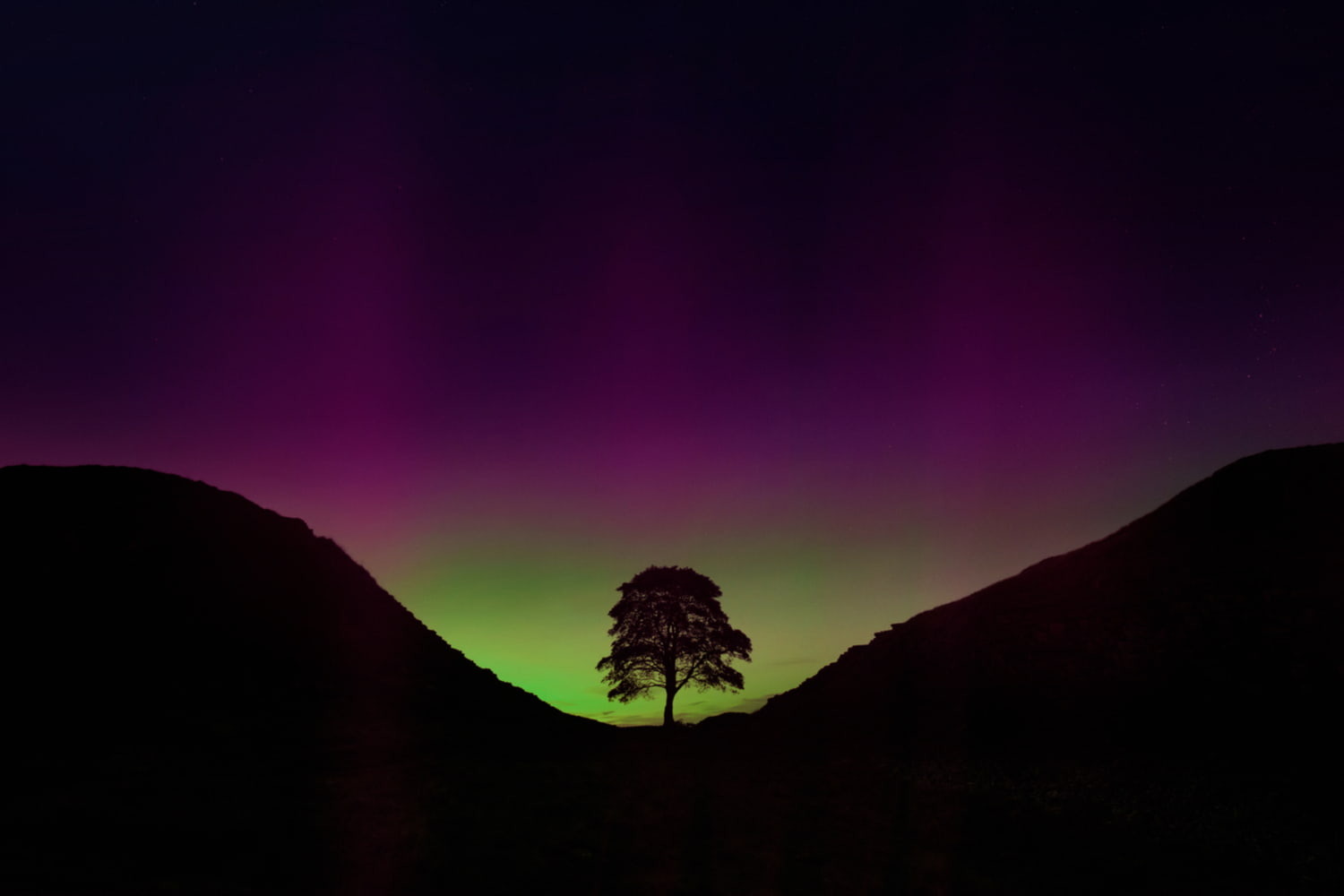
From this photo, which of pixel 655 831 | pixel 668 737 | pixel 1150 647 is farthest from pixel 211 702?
pixel 1150 647

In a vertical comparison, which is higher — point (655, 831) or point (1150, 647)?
point (1150, 647)

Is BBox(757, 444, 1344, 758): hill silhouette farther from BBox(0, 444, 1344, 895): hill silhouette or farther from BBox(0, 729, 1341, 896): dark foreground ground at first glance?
BBox(0, 729, 1341, 896): dark foreground ground

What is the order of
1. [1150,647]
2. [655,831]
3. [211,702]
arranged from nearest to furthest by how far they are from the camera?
[655,831] → [1150,647] → [211,702]

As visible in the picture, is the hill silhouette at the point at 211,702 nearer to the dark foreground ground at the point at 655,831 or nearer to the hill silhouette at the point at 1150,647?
the dark foreground ground at the point at 655,831

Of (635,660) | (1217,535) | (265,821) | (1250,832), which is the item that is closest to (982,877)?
(1250,832)

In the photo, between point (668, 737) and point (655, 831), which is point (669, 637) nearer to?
point (668, 737)

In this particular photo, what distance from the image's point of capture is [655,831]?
58.5ft

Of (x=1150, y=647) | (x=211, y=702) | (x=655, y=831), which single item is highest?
(x=1150, y=647)

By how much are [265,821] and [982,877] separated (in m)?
16.2

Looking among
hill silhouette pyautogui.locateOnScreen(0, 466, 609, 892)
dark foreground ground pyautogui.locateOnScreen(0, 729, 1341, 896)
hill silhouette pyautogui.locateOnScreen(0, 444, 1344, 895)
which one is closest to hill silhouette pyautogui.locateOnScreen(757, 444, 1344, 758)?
hill silhouette pyautogui.locateOnScreen(0, 444, 1344, 895)

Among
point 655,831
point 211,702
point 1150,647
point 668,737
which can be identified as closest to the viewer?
point 655,831

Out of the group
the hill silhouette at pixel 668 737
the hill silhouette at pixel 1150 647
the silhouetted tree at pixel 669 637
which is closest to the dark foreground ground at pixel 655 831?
the hill silhouette at pixel 668 737

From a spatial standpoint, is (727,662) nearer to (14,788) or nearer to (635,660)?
(635,660)

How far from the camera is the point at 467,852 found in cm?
1527
